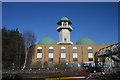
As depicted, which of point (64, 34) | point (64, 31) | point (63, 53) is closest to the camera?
point (63, 53)

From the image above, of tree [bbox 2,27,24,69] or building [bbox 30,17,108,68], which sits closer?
tree [bbox 2,27,24,69]

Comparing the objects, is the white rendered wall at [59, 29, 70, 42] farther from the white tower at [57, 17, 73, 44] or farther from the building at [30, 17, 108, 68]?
the building at [30, 17, 108, 68]

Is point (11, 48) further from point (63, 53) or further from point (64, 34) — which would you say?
point (64, 34)

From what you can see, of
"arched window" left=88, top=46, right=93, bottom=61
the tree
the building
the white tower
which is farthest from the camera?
the white tower

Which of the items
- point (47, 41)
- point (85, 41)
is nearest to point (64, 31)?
point (47, 41)

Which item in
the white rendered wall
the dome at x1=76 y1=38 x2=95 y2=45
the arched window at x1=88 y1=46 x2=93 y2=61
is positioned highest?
the white rendered wall

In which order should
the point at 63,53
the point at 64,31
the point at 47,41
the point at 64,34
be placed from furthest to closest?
1. the point at 64,31
2. the point at 64,34
3. the point at 47,41
4. the point at 63,53

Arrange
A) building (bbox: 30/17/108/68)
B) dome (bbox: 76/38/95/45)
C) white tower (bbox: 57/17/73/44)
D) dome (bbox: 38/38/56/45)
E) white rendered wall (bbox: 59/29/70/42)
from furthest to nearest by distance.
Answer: white rendered wall (bbox: 59/29/70/42)
white tower (bbox: 57/17/73/44)
dome (bbox: 76/38/95/45)
dome (bbox: 38/38/56/45)
building (bbox: 30/17/108/68)

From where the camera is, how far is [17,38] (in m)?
41.6

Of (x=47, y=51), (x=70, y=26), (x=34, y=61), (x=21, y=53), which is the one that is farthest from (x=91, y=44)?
(x=21, y=53)

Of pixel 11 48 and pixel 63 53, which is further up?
pixel 11 48

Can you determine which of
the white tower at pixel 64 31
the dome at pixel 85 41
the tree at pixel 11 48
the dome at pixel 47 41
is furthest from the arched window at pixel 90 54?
the tree at pixel 11 48

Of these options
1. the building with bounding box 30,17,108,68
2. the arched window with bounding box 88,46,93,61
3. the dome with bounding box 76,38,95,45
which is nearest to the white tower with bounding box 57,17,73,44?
the dome with bounding box 76,38,95,45

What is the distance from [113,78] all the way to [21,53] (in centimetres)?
3262
